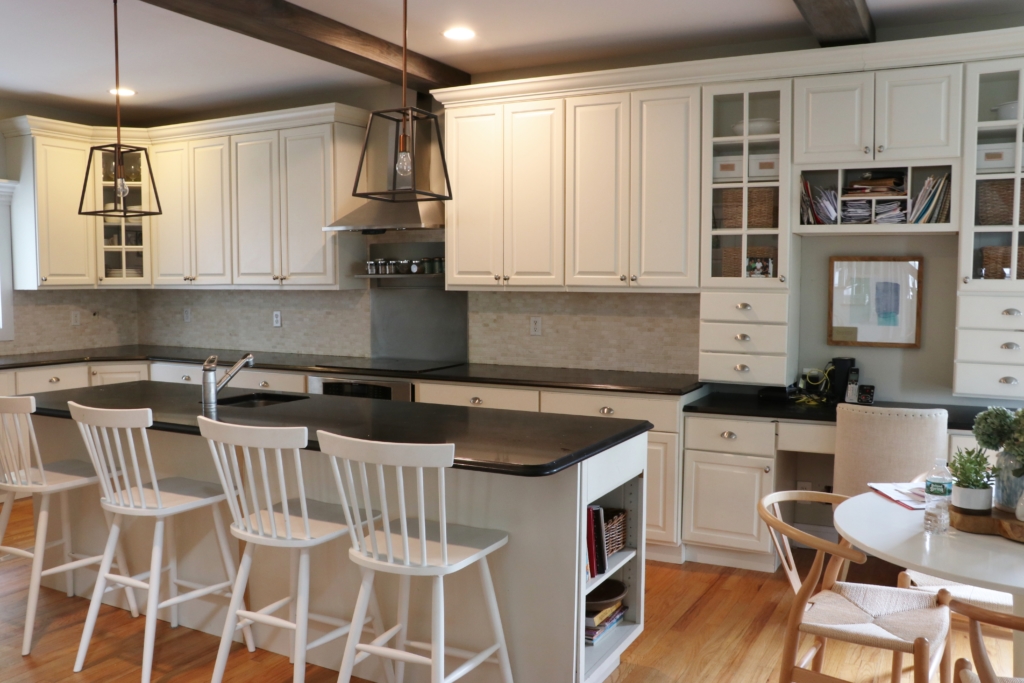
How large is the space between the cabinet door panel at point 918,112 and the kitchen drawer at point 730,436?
4.42 ft

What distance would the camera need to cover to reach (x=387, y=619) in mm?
2791

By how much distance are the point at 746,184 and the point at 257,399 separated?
8.27 ft

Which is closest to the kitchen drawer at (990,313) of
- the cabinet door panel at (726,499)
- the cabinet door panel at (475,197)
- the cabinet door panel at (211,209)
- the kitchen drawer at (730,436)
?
the kitchen drawer at (730,436)

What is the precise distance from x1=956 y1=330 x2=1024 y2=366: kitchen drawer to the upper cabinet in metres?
0.79

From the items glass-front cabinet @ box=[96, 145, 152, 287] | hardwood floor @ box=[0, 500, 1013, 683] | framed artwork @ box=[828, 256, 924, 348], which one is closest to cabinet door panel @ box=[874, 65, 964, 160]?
framed artwork @ box=[828, 256, 924, 348]

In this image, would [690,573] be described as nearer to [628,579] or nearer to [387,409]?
[628,579]

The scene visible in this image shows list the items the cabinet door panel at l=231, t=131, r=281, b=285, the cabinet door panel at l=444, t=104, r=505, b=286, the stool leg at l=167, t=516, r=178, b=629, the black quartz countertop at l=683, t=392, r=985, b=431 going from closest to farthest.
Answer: the stool leg at l=167, t=516, r=178, b=629, the black quartz countertop at l=683, t=392, r=985, b=431, the cabinet door panel at l=444, t=104, r=505, b=286, the cabinet door panel at l=231, t=131, r=281, b=285

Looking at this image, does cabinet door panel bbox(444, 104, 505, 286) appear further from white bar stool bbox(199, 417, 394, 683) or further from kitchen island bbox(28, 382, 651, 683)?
white bar stool bbox(199, 417, 394, 683)

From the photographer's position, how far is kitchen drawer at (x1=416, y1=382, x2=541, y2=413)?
428cm

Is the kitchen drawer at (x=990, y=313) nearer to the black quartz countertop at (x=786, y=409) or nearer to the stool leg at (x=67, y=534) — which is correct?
the black quartz countertop at (x=786, y=409)

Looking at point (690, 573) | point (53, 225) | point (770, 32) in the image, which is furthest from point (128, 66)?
point (690, 573)

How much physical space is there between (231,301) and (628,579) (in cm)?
418

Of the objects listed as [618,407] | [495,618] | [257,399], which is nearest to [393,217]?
[257,399]

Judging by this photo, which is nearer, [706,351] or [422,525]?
[422,525]
